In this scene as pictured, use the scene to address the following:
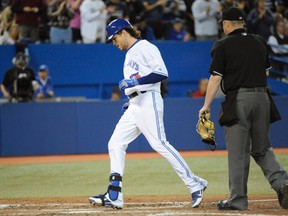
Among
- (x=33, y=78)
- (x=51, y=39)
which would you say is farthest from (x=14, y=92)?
(x=51, y=39)

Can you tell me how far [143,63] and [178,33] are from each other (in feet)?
33.8

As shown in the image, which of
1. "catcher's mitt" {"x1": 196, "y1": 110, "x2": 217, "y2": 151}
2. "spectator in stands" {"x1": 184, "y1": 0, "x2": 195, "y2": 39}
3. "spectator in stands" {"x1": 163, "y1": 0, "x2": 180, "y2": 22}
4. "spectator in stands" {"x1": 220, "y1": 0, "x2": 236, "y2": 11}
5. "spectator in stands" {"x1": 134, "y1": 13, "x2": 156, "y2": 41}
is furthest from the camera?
"spectator in stands" {"x1": 163, "y1": 0, "x2": 180, "y2": 22}

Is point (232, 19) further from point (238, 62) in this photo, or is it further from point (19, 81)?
point (19, 81)

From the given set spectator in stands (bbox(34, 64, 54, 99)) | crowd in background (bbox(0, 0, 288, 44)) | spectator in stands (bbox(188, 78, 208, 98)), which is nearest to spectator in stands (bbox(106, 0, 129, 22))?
crowd in background (bbox(0, 0, 288, 44))

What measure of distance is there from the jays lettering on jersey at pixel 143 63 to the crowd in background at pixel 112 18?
829 centimetres

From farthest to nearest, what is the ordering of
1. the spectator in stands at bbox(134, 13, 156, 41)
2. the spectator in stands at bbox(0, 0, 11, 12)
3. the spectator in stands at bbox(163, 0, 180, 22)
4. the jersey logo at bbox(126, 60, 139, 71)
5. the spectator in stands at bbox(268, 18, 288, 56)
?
the spectator in stands at bbox(163, 0, 180, 22), the spectator in stands at bbox(0, 0, 11, 12), the spectator in stands at bbox(268, 18, 288, 56), the spectator in stands at bbox(134, 13, 156, 41), the jersey logo at bbox(126, 60, 139, 71)

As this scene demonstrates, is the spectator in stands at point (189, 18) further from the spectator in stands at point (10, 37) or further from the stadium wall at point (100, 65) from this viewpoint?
the spectator in stands at point (10, 37)

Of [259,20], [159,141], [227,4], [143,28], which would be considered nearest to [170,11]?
[143,28]

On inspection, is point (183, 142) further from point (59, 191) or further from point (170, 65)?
point (59, 191)

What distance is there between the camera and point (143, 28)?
57.2ft

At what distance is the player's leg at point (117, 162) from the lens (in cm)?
817

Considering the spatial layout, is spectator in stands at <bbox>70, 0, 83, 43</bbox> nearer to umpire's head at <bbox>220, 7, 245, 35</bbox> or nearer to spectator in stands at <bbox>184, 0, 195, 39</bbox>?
spectator in stands at <bbox>184, 0, 195, 39</bbox>

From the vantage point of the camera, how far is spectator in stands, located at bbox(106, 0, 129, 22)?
17.3 m

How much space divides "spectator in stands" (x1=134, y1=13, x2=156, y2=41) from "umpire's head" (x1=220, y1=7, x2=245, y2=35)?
937 cm
